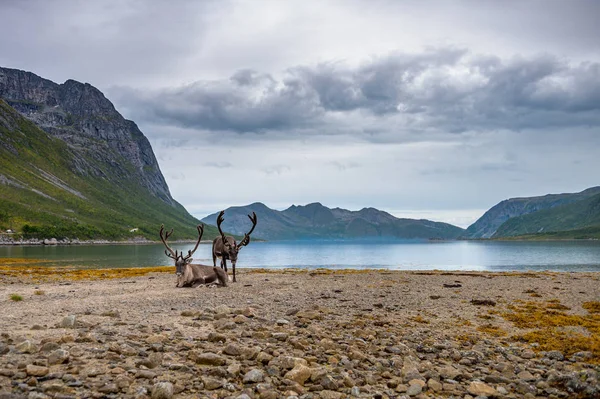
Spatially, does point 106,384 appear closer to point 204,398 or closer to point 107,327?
point 204,398

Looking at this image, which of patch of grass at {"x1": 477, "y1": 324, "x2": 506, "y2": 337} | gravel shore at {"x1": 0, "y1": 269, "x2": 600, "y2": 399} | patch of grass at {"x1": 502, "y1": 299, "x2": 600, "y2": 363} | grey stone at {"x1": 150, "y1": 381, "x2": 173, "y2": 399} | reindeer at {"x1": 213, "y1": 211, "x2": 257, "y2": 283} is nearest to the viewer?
grey stone at {"x1": 150, "y1": 381, "x2": 173, "y2": 399}

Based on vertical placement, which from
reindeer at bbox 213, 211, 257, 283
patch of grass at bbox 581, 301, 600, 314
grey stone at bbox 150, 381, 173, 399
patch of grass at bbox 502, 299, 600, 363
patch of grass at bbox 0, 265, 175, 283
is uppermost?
reindeer at bbox 213, 211, 257, 283

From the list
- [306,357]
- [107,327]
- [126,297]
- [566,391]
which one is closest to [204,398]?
[306,357]

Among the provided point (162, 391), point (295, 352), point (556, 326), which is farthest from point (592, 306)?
point (162, 391)

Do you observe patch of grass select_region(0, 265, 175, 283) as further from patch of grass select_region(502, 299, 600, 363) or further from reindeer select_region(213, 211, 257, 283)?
patch of grass select_region(502, 299, 600, 363)

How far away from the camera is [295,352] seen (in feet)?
35.2

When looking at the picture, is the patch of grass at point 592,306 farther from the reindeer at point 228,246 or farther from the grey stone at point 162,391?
the reindeer at point 228,246

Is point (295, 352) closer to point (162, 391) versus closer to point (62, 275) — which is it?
point (162, 391)

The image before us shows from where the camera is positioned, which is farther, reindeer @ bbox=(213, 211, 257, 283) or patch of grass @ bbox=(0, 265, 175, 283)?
patch of grass @ bbox=(0, 265, 175, 283)

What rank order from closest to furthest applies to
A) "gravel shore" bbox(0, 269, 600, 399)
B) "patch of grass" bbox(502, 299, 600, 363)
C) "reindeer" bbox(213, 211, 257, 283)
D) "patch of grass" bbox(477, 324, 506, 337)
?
1. "gravel shore" bbox(0, 269, 600, 399)
2. "patch of grass" bbox(502, 299, 600, 363)
3. "patch of grass" bbox(477, 324, 506, 337)
4. "reindeer" bbox(213, 211, 257, 283)

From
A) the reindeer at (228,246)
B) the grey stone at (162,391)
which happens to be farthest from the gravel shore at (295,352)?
the reindeer at (228,246)

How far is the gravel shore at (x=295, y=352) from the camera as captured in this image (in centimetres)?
826

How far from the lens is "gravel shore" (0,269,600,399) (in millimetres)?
8258

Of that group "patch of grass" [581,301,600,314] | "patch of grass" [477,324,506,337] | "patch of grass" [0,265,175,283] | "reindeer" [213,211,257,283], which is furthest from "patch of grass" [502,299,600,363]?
"patch of grass" [0,265,175,283]
